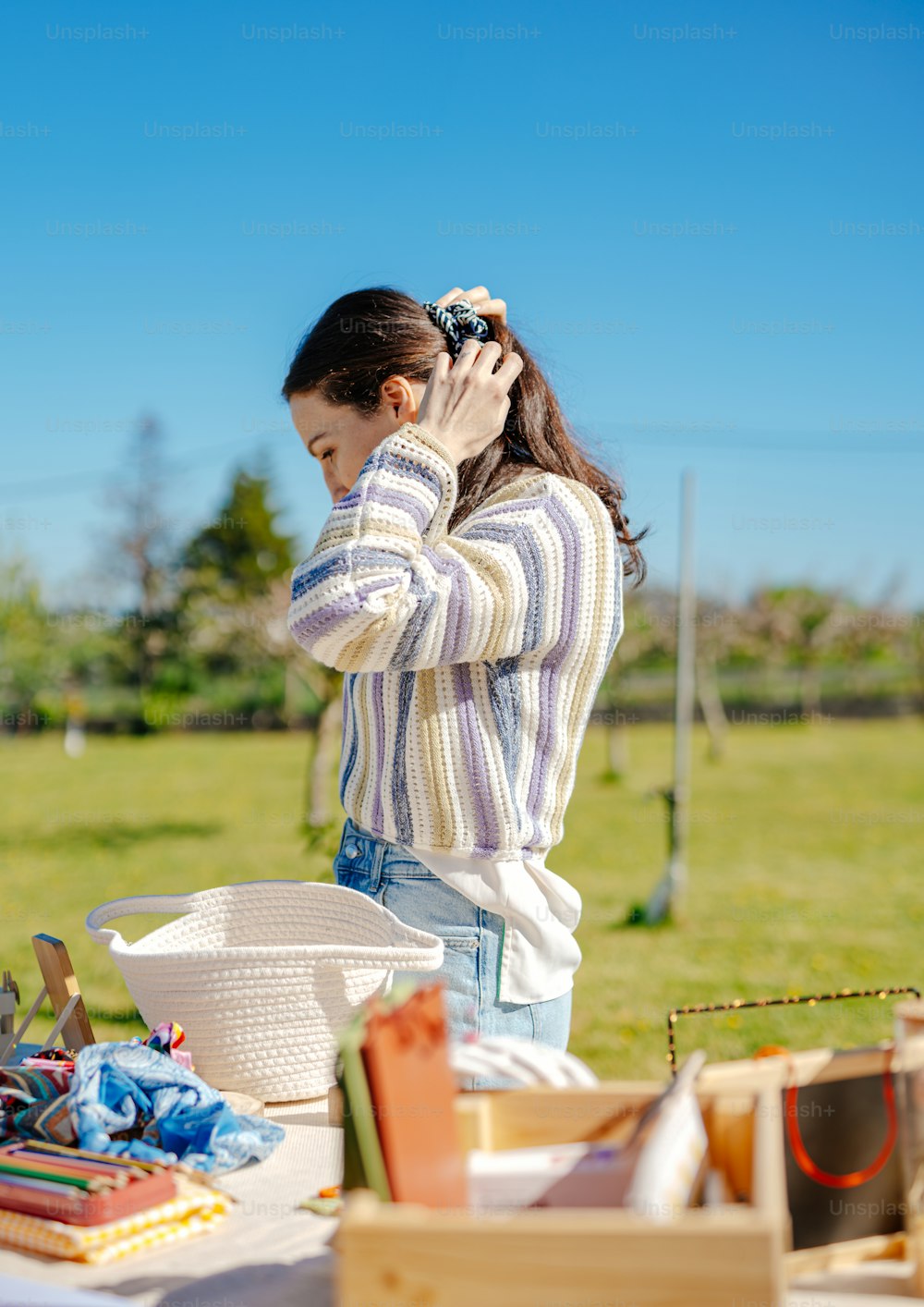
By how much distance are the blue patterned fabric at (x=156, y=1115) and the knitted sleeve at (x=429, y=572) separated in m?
0.51

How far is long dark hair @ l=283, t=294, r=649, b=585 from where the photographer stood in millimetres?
1748

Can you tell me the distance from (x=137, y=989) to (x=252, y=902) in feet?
0.86

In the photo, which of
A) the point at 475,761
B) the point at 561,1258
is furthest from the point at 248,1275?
the point at 475,761

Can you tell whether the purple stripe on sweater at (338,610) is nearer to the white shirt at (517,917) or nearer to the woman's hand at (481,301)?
the white shirt at (517,917)

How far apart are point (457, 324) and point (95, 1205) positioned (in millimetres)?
1282

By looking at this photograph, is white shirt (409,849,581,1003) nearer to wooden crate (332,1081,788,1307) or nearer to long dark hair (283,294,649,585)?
long dark hair (283,294,649,585)

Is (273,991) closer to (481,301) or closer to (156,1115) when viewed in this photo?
(156,1115)

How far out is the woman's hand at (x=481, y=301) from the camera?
192cm

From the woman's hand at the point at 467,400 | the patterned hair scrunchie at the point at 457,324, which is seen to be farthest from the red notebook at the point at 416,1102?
the patterned hair scrunchie at the point at 457,324

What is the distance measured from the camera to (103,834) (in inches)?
544

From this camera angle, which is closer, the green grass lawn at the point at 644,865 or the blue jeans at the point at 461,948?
the blue jeans at the point at 461,948

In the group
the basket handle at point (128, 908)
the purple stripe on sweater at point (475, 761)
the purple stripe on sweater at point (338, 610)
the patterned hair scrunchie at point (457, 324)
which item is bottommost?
the basket handle at point (128, 908)

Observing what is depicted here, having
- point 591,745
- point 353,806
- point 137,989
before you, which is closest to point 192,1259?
point 137,989

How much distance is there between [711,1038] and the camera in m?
6.51
